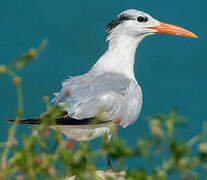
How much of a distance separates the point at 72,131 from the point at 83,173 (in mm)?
2564

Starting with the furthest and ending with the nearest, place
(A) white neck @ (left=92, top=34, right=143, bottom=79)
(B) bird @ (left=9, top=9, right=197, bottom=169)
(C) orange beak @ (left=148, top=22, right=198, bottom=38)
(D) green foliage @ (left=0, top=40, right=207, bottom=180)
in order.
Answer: (C) orange beak @ (left=148, top=22, right=198, bottom=38) → (A) white neck @ (left=92, top=34, right=143, bottom=79) → (B) bird @ (left=9, top=9, right=197, bottom=169) → (D) green foliage @ (left=0, top=40, right=207, bottom=180)

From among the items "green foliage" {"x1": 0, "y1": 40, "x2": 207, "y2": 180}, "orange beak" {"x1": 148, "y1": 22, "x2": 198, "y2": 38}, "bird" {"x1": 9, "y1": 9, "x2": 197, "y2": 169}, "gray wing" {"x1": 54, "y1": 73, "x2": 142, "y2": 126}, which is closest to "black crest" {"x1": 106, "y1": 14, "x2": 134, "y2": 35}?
"bird" {"x1": 9, "y1": 9, "x2": 197, "y2": 169}

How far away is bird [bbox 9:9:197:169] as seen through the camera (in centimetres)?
377

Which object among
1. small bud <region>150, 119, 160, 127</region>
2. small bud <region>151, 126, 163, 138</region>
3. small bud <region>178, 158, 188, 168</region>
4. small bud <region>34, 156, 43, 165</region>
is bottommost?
small bud <region>178, 158, 188, 168</region>

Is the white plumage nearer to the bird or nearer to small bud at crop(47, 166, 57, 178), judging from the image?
the bird

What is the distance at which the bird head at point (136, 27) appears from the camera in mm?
4609

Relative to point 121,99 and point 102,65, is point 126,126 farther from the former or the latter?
point 102,65

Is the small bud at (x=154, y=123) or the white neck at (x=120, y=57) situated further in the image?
the white neck at (x=120, y=57)

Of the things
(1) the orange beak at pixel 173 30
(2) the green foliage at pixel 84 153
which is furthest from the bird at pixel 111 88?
(2) the green foliage at pixel 84 153

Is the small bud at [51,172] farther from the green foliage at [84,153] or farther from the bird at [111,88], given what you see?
the bird at [111,88]

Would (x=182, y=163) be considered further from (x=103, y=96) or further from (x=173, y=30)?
(x=173, y=30)

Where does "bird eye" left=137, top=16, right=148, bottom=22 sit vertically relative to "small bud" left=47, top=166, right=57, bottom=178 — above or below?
above

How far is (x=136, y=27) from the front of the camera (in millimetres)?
4625

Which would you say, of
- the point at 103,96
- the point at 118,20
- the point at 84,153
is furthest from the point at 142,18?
the point at 84,153
